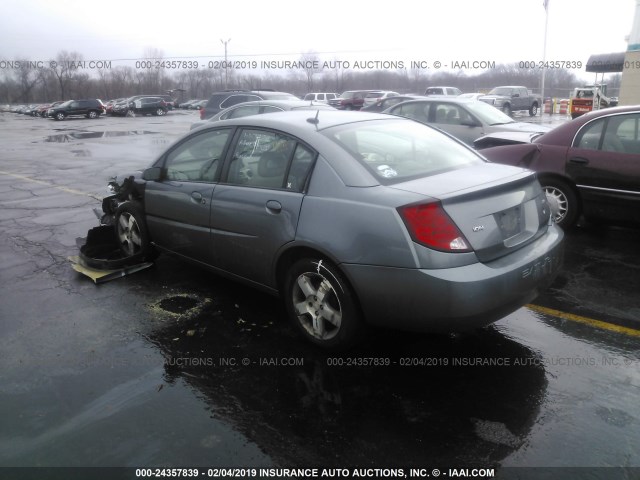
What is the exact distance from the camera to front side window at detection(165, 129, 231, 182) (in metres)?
4.40

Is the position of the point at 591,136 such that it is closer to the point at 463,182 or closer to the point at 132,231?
the point at 463,182

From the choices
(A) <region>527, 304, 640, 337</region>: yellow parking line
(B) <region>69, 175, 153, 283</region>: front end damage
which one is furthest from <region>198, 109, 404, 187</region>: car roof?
(A) <region>527, 304, 640, 337</region>: yellow parking line

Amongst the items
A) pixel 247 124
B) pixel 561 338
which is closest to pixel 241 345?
pixel 247 124

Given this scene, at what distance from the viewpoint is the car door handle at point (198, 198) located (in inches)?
171

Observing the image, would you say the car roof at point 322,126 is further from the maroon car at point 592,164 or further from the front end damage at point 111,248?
the maroon car at point 592,164

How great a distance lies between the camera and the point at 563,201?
20.2 feet

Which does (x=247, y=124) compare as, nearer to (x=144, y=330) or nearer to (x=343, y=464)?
(x=144, y=330)

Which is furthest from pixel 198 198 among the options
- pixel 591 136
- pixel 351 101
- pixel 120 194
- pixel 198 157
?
pixel 351 101

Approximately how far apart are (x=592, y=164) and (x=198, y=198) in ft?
14.0

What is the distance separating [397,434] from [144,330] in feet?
7.13

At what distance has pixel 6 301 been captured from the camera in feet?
15.1

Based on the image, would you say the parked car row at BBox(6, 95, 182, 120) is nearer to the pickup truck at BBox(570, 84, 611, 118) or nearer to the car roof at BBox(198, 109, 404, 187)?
the pickup truck at BBox(570, 84, 611, 118)

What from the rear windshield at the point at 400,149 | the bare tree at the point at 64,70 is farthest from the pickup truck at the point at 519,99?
the bare tree at the point at 64,70

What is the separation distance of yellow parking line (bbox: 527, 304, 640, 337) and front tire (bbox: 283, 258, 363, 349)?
1.72 m
